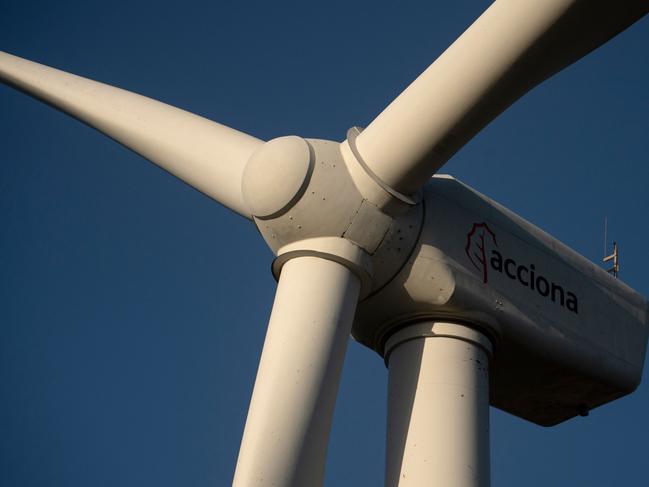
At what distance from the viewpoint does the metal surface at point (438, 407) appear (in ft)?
24.8

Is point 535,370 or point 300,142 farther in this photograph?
point 535,370

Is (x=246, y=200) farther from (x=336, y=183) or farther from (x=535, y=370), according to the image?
(x=535, y=370)

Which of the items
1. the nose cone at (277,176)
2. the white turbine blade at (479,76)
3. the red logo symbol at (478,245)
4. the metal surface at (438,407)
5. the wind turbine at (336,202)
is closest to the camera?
the white turbine blade at (479,76)

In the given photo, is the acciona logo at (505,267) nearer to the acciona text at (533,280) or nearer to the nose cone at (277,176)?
the acciona text at (533,280)

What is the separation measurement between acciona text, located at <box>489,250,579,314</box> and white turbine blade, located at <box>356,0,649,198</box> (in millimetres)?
1201

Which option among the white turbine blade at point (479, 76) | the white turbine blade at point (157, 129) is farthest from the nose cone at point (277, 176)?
the white turbine blade at point (479, 76)

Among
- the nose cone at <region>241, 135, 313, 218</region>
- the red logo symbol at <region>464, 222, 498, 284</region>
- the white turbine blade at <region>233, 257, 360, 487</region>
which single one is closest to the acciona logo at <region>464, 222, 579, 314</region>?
the red logo symbol at <region>464, 222, 498, 284</region>

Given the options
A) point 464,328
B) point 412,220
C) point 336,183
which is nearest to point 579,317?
point 464,328

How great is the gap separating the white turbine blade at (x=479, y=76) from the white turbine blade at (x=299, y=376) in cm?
101

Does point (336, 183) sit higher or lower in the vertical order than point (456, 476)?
higher

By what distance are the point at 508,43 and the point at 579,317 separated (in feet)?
10.2

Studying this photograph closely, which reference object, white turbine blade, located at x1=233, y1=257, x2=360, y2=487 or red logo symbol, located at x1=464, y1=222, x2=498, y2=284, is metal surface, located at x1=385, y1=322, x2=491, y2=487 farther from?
white turbine blade, located at x1=233, y1=257, x2=360, y2=487

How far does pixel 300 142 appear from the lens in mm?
8195

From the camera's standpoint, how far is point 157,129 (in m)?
9.39
